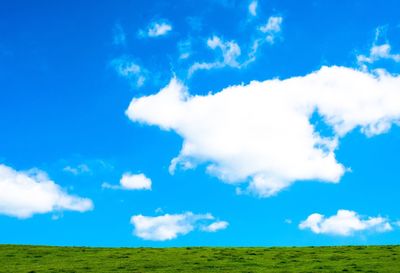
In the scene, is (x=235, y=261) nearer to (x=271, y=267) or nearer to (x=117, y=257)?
(x=271, y=267)

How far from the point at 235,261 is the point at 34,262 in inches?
694

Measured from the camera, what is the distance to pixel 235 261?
45594 millimetres

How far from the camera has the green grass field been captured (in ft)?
140

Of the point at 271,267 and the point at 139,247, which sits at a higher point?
the point at 139,247

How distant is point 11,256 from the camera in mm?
50188

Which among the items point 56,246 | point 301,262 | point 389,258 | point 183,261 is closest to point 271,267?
point 301,262

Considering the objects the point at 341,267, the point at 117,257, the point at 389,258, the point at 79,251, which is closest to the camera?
the point at 341,267

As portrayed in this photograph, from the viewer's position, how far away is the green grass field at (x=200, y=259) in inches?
1677

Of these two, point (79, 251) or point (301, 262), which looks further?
point (79, 251)

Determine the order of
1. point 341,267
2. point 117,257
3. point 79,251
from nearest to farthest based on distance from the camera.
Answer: point 341,267
point 117,257
point 79,251

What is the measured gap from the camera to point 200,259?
153 ft

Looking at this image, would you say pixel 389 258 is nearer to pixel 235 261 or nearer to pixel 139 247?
pixel 235 261

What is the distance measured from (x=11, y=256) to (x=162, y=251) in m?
14.1

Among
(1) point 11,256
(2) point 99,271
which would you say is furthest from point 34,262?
(2) point 99,271
